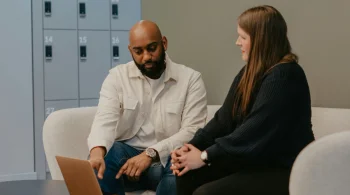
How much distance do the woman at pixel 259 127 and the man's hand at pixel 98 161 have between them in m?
0.31

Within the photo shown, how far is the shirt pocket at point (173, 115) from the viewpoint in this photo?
8.16 feet

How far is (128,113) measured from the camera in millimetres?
2500

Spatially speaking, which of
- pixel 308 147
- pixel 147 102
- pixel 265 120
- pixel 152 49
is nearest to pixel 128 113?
pixel 147 102

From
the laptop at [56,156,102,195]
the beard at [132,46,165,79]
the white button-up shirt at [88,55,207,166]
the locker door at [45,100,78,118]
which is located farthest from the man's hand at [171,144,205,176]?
the locker door at [45,100,78,118]

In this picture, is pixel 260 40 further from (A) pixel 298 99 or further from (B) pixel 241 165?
(B) pixel 241 165

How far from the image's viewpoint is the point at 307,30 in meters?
2.35

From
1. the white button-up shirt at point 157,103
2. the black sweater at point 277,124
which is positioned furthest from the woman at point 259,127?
the white button-up shirt at point 157,103

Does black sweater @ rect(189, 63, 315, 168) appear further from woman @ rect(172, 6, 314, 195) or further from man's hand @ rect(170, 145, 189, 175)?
man's hand @ rect(170, 145, 189, 175)

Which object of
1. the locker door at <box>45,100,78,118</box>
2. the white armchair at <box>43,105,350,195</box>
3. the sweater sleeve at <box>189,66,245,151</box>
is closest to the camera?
the white armchair at <box>43,105,350,195</box>

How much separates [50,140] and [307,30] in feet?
4.04

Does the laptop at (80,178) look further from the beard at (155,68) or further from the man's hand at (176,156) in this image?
the beard at (155,68)

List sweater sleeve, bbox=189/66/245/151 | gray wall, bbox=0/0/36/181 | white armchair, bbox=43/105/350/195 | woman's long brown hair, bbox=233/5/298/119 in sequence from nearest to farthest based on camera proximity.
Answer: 1. white armchair, bbox=43/105/350/195
2. woman's long brown hair, bbox=233/5/298/119
3. sweater sleeve, bbox=189/66/245/151
4. gray wall, bbox=0/0/36/181

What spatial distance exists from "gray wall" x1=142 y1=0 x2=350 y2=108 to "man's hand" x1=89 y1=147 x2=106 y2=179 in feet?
3.01

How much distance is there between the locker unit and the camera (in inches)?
166
